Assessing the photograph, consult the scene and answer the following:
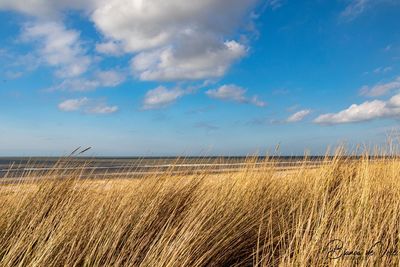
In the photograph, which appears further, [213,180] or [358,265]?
[213,180]

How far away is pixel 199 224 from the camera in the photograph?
2480 mm

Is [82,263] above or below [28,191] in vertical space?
below

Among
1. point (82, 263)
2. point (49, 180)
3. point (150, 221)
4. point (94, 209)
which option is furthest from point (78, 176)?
point (82, 263)

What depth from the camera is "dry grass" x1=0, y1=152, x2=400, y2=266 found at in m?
2.25

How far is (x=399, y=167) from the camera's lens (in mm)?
4582

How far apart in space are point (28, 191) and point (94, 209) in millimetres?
846

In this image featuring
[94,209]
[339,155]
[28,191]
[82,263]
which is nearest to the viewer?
[82,263]

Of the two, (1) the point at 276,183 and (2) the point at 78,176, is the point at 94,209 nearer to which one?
(2) the point at 78,176

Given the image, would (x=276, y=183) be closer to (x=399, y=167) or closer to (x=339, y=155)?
(x=339, y=155)

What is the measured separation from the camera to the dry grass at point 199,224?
2.25m

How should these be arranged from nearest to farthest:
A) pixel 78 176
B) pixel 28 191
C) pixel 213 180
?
pixel 28 191
pixel 78 176
pixel 213 180

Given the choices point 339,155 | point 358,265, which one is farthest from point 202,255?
point 339,155

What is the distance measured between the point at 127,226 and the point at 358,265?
164cm

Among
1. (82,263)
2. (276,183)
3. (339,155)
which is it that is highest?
(339,155)
